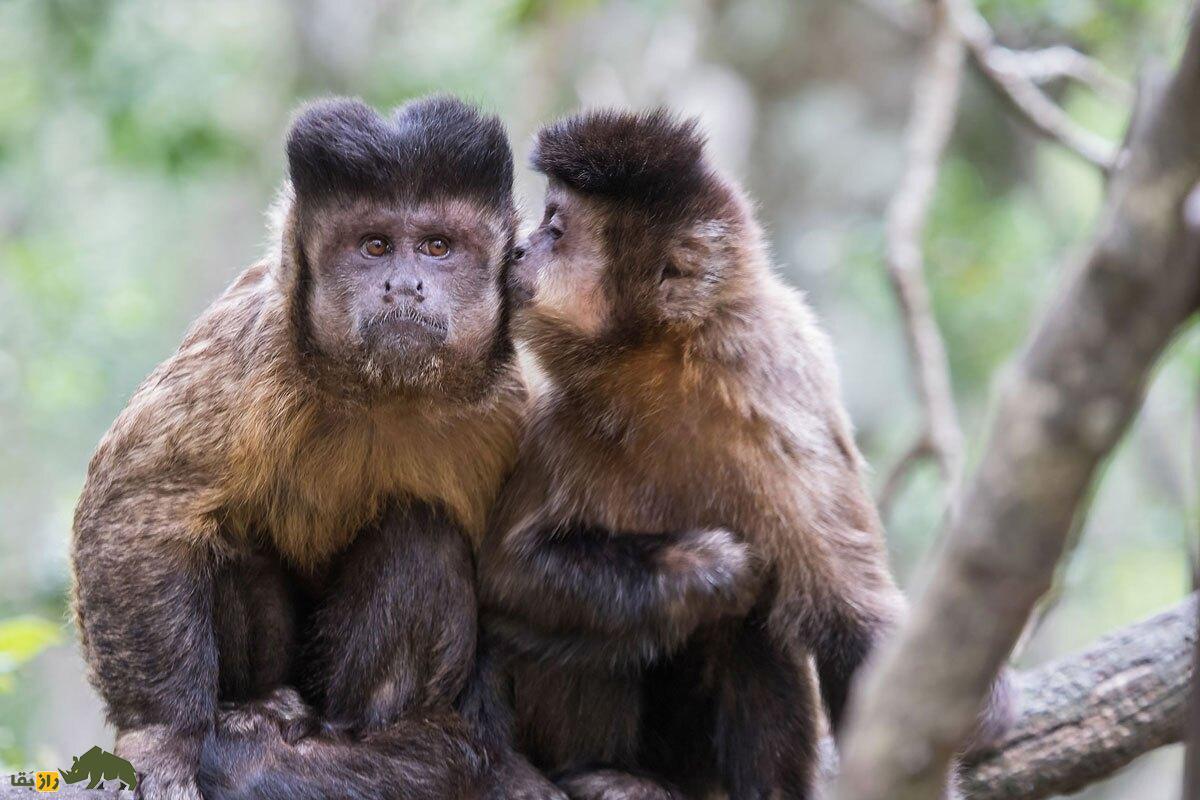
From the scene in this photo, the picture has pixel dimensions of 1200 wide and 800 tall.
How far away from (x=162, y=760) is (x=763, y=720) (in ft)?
6.57

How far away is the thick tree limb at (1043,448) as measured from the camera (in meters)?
1.95

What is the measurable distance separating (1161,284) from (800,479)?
269 centimetres

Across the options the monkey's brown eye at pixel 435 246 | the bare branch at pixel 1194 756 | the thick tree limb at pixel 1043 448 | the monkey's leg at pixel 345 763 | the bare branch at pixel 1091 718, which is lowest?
the bare branch at pixel 1091 718

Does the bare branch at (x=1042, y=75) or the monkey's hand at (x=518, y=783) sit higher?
the bare branch at (x=1042, y=75)

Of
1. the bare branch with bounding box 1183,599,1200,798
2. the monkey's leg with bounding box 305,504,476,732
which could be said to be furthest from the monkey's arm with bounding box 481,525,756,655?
the bare branch with bounding box 1183,599,1200,798

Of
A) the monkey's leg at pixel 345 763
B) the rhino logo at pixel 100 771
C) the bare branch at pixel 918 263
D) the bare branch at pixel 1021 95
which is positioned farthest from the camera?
the bare branch at pixel 1021 95

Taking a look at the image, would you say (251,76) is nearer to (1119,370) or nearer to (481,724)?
(481,724)

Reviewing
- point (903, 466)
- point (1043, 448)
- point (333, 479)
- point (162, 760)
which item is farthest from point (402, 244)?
point (903, 466)

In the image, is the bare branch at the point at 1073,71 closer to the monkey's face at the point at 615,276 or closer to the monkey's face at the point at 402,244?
the monkey's face at the point at 615,276

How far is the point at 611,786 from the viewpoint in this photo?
15.4 ft

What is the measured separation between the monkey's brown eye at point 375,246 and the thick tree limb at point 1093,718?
3.04 meters

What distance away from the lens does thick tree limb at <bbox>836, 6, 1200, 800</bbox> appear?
1953 mm

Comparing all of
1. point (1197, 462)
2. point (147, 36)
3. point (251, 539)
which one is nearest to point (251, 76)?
point (147, 36)

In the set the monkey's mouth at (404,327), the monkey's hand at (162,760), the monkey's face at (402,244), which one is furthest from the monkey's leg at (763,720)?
the monkey's hand at (162,760)
